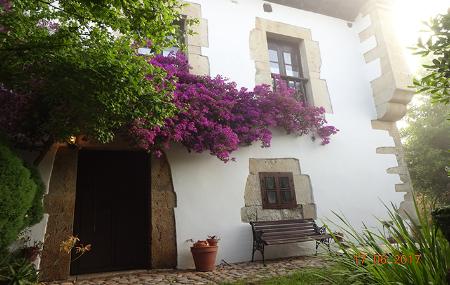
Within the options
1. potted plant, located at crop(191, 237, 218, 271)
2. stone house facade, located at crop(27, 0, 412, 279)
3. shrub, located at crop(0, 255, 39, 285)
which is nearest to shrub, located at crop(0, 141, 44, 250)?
shrub, located at crop(0, 255, 39, 285)

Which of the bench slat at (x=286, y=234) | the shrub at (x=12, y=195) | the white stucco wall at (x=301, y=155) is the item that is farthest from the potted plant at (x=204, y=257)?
the shrub at (x=12, y=195)

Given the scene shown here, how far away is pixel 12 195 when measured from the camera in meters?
2.80

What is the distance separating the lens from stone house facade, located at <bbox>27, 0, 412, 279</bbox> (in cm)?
452

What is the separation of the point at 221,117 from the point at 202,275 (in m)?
2.09

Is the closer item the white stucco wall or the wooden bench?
the wooden bench

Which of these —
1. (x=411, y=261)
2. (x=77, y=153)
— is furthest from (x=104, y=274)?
(x=411, y=261)

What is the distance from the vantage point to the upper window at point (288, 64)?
6.26 metres

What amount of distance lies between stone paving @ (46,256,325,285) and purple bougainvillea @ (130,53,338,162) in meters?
1.46

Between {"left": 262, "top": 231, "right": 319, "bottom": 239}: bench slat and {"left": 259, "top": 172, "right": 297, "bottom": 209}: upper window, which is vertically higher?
{"left": 259, "top": 172, "right": 297, "bottom": 209}: upper window

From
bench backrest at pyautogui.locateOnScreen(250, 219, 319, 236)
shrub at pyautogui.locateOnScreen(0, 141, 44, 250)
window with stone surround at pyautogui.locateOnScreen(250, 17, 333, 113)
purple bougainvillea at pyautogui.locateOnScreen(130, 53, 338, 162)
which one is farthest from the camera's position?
window with stone surround at pyautogui.locateOnScreen(250, 17, 333, 113)

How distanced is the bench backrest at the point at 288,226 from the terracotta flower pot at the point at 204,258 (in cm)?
75

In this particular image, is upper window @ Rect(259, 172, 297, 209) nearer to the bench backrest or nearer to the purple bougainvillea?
the bench backrest

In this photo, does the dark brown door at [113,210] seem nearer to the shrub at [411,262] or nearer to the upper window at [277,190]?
the upper window at [277,190]

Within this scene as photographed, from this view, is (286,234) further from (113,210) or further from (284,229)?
(113,210)
